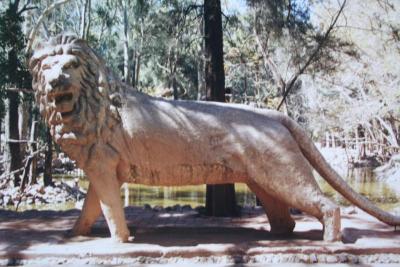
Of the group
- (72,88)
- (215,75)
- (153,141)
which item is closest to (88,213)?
(153,141)

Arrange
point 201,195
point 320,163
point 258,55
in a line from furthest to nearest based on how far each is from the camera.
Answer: point 258,55 → point 201,195 → point 320,163

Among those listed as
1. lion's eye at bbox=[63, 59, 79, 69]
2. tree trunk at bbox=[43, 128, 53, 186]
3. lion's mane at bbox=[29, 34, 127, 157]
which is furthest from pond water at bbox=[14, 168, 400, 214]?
lion's eye at bbox=[63, 59, 79, 69]

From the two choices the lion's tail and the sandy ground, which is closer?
the sandy ground

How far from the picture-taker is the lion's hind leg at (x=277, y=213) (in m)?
5.72

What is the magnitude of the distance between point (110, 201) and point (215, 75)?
12.7ft

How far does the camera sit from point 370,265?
4699 millimetres

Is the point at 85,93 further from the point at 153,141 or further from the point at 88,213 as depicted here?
the point at 88,213

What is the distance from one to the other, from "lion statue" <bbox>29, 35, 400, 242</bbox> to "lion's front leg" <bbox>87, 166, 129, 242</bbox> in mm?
10

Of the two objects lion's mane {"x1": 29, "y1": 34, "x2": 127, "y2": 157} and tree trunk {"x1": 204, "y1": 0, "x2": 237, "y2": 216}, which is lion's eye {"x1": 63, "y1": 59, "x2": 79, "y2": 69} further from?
tree trunk {"x1": 204, "y1": 0, "x2": 237, "y2": 216}

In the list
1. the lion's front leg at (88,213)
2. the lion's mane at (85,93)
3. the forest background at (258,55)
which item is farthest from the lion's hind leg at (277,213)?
the forest background at (258,55)

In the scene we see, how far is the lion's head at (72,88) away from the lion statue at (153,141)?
0.01m

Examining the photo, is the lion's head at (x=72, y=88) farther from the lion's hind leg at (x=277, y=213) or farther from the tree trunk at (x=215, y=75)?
the tree trunk at (x=215, y=75)

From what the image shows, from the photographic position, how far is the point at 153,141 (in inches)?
201

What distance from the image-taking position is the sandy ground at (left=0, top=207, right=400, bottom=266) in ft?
15.5
